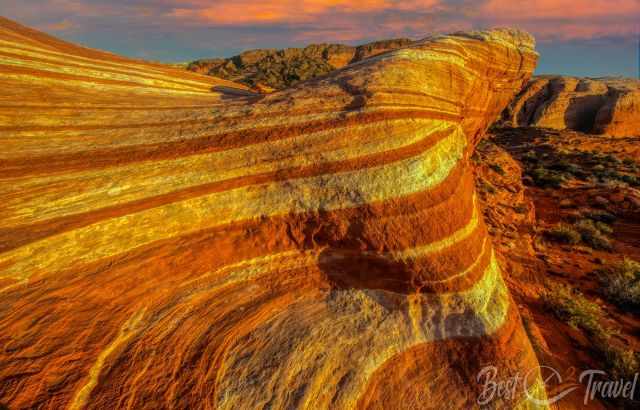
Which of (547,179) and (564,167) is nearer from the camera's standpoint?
(547,179)

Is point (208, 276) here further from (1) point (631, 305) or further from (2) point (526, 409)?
(1) point (631, 305)

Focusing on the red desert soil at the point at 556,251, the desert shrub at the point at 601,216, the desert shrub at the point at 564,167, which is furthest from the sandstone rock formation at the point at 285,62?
the desert shrub at the point at 601,216

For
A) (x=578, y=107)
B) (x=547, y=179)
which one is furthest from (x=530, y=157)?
(x=578, y=107)

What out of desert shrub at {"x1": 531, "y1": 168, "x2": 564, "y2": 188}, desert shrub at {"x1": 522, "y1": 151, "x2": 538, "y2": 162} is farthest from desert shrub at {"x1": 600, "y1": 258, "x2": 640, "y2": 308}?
desert shrub at {"x1": 522, "y1": 151, "x2": 538, "y2": 162}

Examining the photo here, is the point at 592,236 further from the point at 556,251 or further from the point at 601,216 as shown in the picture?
the point at 601,216

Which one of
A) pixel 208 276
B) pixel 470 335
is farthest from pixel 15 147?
pixel 470 335

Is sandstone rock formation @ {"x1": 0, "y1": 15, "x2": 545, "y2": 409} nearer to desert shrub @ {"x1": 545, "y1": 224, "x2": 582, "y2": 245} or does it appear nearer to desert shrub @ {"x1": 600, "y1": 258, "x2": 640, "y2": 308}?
desert shrub @ {"x1": 600, "y1": 258, "x2": 640, "y2": 308}

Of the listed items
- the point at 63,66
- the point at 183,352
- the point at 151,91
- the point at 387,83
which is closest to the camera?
the point at 183,352
